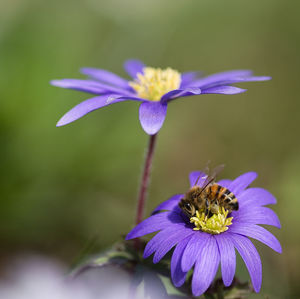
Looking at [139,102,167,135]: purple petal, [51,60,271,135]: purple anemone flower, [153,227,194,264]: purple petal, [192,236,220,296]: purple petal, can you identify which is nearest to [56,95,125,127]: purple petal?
[51,60,271,135]: purple anemone flower

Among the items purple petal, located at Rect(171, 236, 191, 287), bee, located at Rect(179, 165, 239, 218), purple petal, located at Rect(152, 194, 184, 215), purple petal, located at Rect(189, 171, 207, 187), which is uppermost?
purple petal, located at Rect(189, 171, 207, 187)

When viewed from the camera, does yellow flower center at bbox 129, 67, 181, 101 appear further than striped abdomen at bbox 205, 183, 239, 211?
Yes

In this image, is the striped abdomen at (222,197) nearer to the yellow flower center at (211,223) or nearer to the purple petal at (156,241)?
the yellow flower center at (211,223)

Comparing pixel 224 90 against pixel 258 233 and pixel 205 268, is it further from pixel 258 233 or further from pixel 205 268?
pixel 205 268

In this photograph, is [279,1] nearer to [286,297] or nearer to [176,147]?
[176,147]

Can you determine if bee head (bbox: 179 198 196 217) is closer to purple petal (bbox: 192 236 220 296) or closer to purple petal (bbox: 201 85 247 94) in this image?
purple petal (bbox: 192 236 220 296)

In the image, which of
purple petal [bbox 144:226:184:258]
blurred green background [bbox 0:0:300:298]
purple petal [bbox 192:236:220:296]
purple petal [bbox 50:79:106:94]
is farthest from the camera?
blurred green background [bbox 0:0:300:298]

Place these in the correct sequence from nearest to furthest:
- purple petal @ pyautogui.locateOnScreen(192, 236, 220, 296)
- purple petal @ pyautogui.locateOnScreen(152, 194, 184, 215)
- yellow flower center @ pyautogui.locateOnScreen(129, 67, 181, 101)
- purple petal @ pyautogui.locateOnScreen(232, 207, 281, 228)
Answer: purple petal @ pyautogui.locateOnScreen(192, 236, 220, 296) < purple petal @ pyautogui.locateOnScreen(232, 207, 281, 228) < purple petal @ pyautogui.locateOnScreen(152, 194, 184, 215) < yellow flower center @ pyautogui.locateOnScreen(129, 67, 181, 101)

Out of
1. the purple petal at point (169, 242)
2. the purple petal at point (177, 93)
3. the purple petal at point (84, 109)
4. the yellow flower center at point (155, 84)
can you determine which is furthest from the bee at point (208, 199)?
the yellow flower center at point (155, 84)
